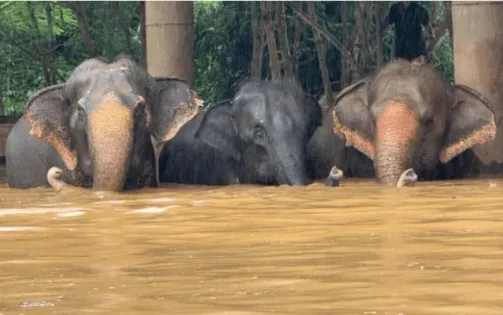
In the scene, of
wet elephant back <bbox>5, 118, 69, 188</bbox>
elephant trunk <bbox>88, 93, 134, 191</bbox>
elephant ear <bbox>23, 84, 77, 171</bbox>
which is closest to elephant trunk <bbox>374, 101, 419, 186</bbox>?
elephant trunk <bbox>88, 93, 134, 191</bbox>

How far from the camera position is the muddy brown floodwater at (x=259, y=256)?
5012 mm

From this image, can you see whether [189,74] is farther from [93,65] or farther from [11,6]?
[11,6]

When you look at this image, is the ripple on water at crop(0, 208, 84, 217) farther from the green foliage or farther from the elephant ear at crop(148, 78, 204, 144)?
the green foliage

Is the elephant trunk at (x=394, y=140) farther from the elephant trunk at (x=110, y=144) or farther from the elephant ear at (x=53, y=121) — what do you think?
the elephant ear at (x=53, y=121)

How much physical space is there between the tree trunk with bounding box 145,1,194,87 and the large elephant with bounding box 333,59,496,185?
2.08m

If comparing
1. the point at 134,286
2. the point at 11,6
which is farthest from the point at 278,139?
the point at 11,6

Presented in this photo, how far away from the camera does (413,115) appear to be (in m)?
14.2

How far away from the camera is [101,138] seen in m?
13.3

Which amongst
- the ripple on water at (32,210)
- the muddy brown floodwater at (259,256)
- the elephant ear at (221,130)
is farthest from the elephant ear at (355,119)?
the ripple on water at (32,210)

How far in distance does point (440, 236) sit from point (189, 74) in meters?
9.88

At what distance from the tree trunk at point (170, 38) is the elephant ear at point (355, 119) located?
192 centimetres

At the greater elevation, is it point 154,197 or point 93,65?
point 93,65

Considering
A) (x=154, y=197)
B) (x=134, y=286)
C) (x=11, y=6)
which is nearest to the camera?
(x=134, y=286)

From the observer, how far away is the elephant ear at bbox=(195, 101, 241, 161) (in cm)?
1565
